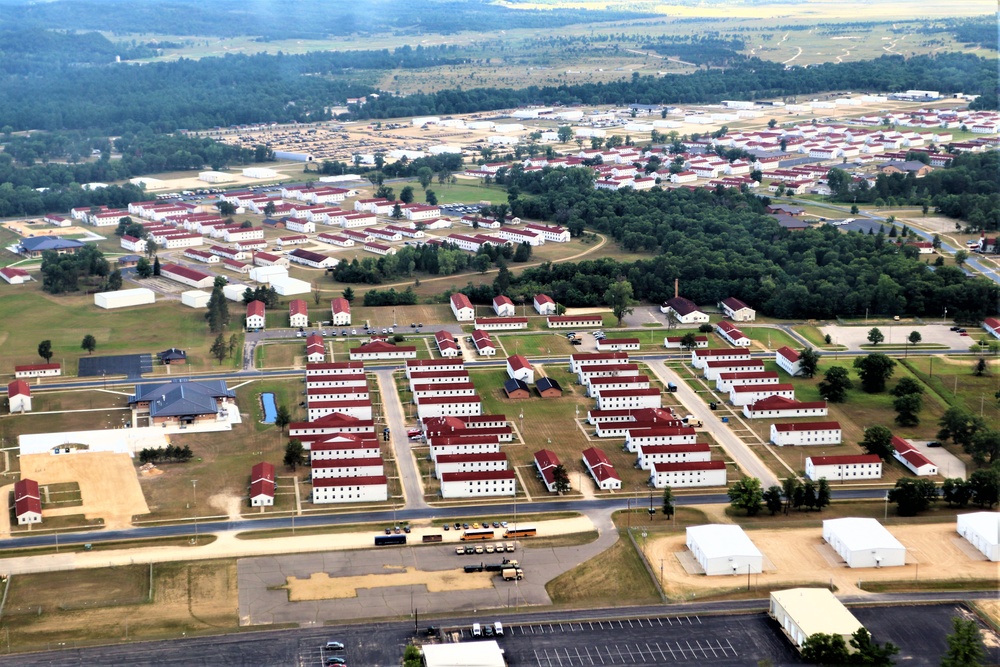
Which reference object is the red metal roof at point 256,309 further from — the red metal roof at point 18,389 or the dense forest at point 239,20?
the dense forest at point 239,20

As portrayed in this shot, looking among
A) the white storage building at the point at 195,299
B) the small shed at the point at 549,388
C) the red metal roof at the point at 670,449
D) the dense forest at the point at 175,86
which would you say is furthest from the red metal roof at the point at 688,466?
the dense forest at the point at 175,86

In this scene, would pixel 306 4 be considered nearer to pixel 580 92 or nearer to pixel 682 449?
pixel 580 92

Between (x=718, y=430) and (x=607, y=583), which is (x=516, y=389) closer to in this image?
(x=718, y=430)

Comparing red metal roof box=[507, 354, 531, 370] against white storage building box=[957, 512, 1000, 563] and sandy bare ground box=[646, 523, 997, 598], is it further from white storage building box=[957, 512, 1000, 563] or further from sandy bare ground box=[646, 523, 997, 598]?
white storage building box=[957, 512, 1000, 563]

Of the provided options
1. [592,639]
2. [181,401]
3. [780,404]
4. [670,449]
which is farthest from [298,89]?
[592,639]

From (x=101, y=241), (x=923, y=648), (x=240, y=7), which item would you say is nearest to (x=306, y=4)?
(x=240, y=7)

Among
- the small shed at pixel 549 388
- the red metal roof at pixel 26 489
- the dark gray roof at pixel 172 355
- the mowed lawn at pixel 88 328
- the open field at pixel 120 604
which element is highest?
the red metal roof at pixel 26 489

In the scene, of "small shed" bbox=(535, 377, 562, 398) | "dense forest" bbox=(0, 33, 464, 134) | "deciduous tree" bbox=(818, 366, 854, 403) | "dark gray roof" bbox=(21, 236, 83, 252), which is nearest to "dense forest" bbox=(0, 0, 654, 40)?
"dense forest" bbox=(0, 33, 464, 134)
